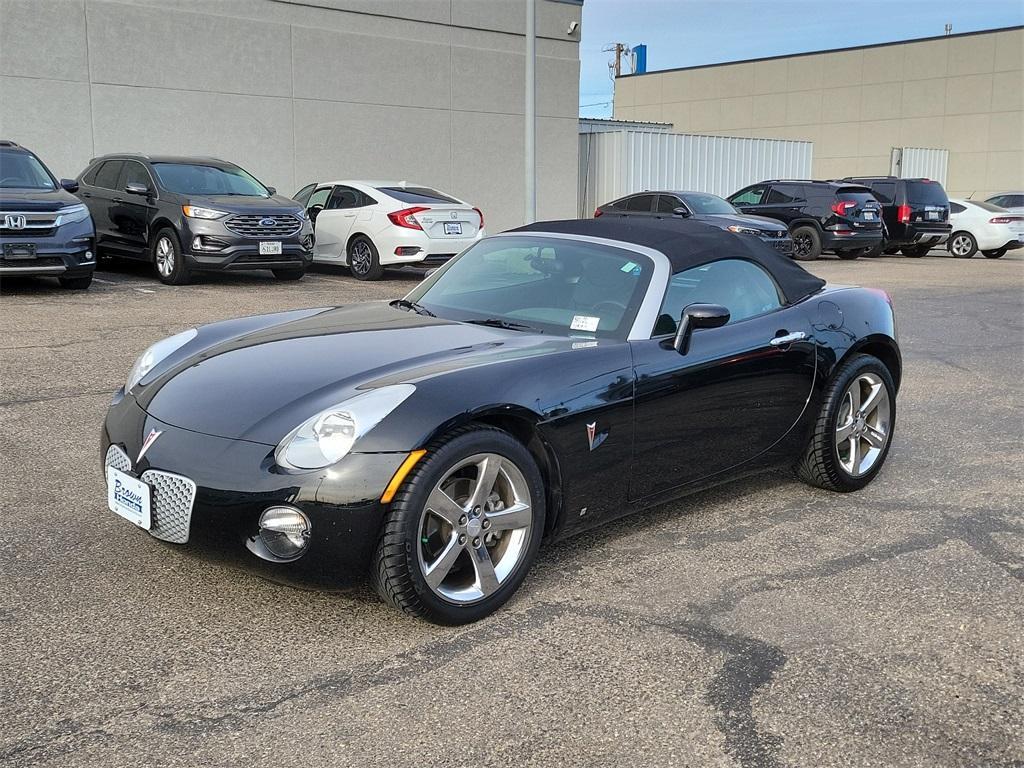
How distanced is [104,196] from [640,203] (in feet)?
33.4

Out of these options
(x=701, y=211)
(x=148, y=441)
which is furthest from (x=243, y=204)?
(x=148, y=441)

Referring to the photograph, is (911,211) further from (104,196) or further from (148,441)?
(148,441)

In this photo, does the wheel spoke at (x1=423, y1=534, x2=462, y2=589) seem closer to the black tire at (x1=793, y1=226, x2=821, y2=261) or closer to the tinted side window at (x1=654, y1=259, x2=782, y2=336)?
the tinted side window at (x1=654, y1=259, x2=782, y2=336)

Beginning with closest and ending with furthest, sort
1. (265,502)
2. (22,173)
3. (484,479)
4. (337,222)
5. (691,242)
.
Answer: (265,502), (484,479), (691,242), (22,173), (337,222)

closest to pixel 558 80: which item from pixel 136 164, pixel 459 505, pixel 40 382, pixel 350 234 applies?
pixel 350 234

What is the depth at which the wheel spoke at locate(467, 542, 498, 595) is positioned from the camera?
11.9ft

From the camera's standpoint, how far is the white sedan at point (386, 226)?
47.4 ft

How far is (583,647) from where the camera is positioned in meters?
3.43

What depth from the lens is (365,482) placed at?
3.33 m

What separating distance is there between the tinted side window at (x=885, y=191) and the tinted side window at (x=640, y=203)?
661 cm

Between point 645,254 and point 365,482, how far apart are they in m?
1.90

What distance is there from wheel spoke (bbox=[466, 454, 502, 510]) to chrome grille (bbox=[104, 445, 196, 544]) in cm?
94

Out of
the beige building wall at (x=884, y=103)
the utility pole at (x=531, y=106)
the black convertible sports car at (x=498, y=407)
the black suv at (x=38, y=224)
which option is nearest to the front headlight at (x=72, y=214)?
the black suv at (x=38, y=224)

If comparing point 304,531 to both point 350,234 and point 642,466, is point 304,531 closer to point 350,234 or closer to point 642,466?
point 642,466
